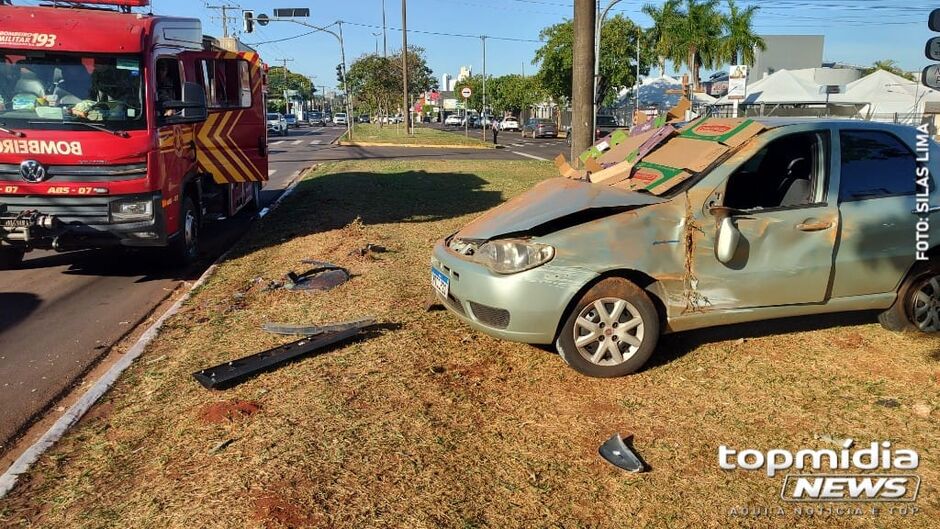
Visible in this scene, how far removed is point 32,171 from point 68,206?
461mm

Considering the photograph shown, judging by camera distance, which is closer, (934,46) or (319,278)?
(934,46)

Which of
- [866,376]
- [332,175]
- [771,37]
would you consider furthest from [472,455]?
[771,37]

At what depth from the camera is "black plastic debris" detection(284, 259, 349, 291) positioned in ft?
21.7

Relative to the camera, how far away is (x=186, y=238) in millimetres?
8062

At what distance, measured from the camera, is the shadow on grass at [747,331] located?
4828 mm

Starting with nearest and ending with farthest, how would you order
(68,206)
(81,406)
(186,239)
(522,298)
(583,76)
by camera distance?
(81,406), (522,298), (68,206), (186,239), (583,76)

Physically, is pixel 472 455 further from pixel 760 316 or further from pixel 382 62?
pixel 382 62

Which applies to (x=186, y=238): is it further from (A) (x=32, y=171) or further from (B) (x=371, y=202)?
(B) (x=371, y=202)

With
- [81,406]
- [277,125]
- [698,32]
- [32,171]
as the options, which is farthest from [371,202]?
[698,32]

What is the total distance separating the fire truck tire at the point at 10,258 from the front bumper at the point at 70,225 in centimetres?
125

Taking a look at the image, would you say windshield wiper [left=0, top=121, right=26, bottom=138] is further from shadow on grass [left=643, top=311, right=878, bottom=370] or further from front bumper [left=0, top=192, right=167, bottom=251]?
shadow on grass [left=643, top=311, right=878, bottom=370]

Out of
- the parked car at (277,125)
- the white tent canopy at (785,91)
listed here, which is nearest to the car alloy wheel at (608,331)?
the white tent canopy at (785,91)

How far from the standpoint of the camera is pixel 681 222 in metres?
4.30

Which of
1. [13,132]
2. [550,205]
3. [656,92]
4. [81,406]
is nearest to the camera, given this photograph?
[81,406]
